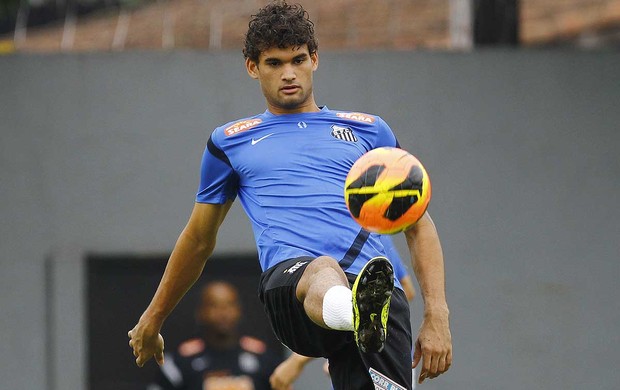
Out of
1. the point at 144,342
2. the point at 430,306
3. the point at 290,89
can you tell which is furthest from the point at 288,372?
the point at 430,306

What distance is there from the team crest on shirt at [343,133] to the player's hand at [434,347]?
0.99 metres

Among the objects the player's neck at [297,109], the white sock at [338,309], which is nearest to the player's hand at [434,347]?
the white sock at [338,309]

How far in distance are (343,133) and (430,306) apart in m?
0.98

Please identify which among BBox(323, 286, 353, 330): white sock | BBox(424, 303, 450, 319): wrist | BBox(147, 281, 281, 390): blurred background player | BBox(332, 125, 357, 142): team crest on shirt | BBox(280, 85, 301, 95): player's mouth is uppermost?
BBox(280, 85, 301, 95): player's mouth

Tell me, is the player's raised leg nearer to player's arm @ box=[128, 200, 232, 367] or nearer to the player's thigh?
the player's thigh

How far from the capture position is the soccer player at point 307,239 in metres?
5.11

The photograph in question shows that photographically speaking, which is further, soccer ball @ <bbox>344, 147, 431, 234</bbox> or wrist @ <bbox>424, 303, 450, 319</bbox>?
wrist @ <bbox>424, 303, 450, 319</bbox>

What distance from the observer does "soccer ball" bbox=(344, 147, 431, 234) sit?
4930 millimetres

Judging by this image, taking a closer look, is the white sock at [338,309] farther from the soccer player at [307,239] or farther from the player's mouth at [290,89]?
the player's mouth at [290,89]

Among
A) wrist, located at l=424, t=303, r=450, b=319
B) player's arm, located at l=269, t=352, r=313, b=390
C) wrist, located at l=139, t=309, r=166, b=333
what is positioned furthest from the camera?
player's arm, located at l=269, t=352, r=313, b=390

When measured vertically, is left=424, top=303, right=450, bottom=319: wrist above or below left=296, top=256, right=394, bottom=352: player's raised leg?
below

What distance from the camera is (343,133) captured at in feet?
19.3

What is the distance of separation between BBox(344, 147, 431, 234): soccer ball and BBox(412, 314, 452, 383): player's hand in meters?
0.53

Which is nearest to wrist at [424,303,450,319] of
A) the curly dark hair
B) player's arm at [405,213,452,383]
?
player's arm at [405,213,452,383]
